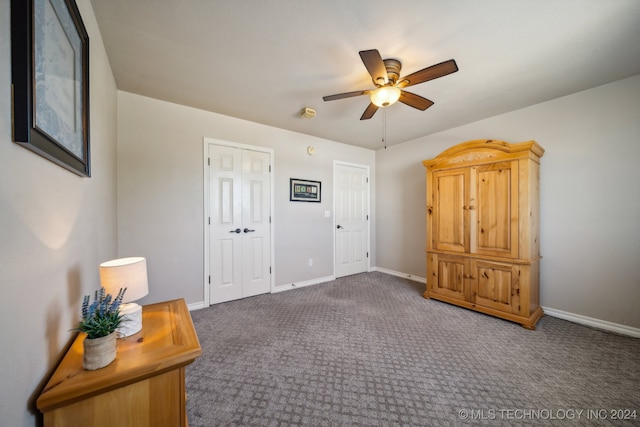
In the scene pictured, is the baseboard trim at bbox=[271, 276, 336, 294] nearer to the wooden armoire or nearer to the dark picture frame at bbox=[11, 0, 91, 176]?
the wooden armoire

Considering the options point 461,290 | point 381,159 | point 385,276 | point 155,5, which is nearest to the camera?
point 155,5

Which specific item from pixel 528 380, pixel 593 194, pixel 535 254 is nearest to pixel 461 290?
pixel 535 254

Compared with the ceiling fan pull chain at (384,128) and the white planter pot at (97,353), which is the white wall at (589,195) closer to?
the ceiling fan pull chain at (384,128)

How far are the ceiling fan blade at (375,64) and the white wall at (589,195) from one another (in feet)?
7.30


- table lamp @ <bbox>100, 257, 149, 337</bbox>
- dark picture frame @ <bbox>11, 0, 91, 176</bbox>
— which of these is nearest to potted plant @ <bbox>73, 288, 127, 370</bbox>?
table lamp @ <bbox>100, 257, 149, 337</bbox>

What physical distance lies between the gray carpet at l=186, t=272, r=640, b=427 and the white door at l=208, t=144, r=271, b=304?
0.49m

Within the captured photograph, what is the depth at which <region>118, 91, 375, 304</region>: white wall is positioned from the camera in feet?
8.55

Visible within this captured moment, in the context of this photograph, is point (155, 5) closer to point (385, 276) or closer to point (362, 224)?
point (362, 224)

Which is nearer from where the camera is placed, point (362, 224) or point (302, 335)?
point (302, 335)

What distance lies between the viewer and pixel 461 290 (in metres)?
2.97

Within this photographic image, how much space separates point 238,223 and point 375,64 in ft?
8.25

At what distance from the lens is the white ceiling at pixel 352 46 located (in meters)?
1.54

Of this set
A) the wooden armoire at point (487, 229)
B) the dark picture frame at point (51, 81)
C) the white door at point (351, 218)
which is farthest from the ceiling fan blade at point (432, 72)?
the white door at point (351, 218)

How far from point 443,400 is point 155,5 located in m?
3.16
